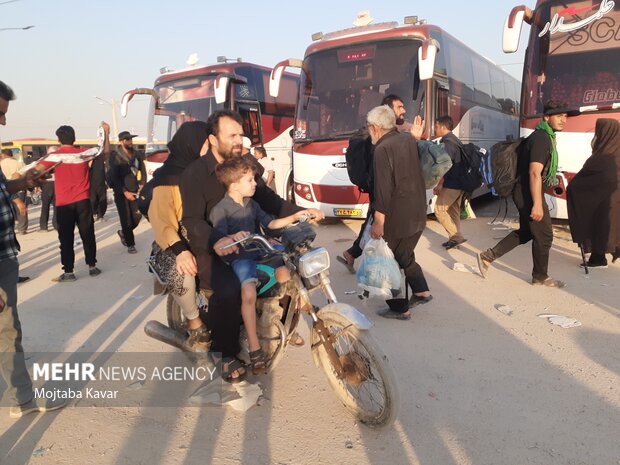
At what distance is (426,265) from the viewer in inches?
247

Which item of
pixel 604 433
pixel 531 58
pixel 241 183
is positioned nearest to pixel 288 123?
pixel 531 58

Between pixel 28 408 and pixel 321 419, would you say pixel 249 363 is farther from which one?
pixel 28 408

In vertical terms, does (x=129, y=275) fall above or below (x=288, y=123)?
below

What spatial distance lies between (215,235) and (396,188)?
197 cm

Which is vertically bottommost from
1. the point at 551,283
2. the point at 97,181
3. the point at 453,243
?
the point at 551,283

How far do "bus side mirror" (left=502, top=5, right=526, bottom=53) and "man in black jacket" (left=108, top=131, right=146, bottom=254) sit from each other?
614 cm

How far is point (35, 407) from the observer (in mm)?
3018

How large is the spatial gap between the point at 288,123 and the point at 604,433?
11.3 m

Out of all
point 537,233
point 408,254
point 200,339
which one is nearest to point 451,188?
point 537,233

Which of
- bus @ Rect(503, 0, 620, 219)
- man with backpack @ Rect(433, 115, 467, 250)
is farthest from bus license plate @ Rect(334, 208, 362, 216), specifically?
bus @ Rect(503, 0, 620, 219)

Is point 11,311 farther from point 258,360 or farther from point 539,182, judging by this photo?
point 539,182

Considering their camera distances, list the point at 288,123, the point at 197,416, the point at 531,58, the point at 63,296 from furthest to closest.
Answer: the point at 288,123 → the point at 531,58 → the point at 63,296 → the point at 197,416

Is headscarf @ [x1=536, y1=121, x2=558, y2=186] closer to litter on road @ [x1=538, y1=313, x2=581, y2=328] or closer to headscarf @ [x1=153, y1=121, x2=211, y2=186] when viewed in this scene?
litter on road @ [x1=538, y1=313, x2=581, y2=328]

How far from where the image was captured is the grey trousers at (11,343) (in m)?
2.87
